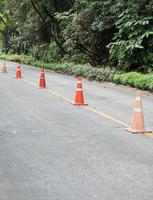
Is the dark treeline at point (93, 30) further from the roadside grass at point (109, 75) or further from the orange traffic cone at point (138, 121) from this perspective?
the orange traffic cone at point (138, 121)

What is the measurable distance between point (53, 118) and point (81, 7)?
20.1 m

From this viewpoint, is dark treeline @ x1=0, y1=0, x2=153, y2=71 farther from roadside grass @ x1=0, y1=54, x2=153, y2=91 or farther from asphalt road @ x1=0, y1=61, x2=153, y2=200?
asphalt road @ x1=0, y1=61, x2=153, y2=200

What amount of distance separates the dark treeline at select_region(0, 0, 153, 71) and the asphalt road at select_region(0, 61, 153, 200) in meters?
9.60

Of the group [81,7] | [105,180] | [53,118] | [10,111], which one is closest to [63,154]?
[105,180]

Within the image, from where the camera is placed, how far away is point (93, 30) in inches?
1184

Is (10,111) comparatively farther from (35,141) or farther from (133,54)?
(133,54)

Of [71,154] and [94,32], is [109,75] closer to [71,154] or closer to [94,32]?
[94,32]

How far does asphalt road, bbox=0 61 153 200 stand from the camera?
6.88m

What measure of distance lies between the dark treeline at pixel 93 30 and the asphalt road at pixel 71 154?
378 inches

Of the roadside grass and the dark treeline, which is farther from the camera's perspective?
the dark treeline

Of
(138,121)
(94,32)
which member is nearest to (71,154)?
(138,121)

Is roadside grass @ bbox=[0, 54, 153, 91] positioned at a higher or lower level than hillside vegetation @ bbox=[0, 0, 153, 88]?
lower

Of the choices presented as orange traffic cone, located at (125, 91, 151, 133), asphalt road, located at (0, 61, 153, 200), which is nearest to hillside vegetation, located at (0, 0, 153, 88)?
asphalt road, located at (0, 61, 153, 200)

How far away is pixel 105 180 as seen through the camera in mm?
7340
